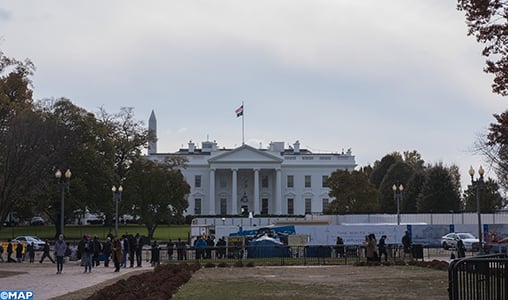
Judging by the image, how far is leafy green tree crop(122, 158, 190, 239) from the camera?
69188mm

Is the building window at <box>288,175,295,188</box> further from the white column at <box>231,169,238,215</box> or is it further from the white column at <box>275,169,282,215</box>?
the white column at <box>231,169,238,215</box>

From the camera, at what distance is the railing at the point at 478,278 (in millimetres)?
11594

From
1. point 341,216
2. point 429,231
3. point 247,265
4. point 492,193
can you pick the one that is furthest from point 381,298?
point 492,193

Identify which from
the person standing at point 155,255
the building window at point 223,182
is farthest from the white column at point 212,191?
the person standing at point 155,255

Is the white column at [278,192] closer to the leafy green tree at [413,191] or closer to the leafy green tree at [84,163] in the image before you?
the leafy green tree at [413,191]

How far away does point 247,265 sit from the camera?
106ft

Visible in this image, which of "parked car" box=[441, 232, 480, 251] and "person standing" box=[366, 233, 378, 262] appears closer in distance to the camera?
"person standing" box=[366, 233, 378, 262]

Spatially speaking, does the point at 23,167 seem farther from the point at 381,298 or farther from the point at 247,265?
the point at 381,298

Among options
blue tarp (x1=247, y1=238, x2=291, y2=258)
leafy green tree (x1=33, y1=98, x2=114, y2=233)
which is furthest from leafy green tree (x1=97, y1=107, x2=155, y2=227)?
blue tarp (x1=247, y1=238, x2=291, y2=258)

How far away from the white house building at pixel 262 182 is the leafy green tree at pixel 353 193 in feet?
88.8

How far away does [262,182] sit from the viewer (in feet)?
370

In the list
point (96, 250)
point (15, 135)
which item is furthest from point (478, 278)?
point (15, 135)

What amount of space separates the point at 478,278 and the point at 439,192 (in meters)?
74.2

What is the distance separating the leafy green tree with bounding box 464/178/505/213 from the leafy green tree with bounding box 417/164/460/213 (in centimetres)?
274
